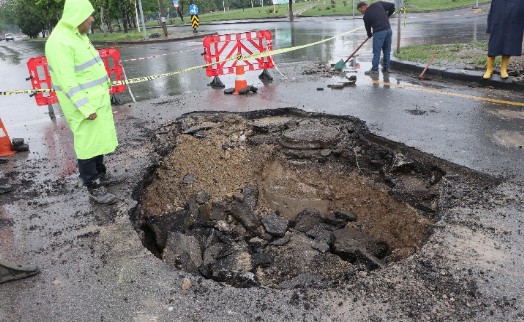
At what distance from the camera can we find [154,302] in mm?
2918

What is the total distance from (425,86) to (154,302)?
24.2ft

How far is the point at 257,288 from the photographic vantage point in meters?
3.01

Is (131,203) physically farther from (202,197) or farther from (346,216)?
(346,216)

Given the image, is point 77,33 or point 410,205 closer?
point 77,33

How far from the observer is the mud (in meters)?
3.96

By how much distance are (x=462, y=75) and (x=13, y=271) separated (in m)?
8.56

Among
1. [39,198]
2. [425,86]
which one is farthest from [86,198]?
[425,86]

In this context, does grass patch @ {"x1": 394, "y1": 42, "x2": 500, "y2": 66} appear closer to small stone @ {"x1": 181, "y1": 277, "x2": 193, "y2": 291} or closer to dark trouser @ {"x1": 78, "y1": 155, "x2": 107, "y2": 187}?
dark trouser @ {"x1": 78, "y1": 155, "x2": 107, "y2": 187}

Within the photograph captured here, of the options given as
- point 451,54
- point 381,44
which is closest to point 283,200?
point 381,44

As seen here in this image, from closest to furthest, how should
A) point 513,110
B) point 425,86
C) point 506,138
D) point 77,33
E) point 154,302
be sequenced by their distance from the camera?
point 154,302, point 77,33, point 506,138, point 513,110, point 425,86

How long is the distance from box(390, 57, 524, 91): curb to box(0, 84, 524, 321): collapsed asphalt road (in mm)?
4321

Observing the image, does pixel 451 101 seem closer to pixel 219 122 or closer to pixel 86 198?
pixel 219 122

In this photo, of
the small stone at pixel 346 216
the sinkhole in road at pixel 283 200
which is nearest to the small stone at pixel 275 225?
the sinkhole in road at pixel 283 200

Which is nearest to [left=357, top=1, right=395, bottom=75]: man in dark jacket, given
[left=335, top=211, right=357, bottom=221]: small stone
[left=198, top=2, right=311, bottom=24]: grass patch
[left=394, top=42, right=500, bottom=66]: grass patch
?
[left=394, top=42, right=500, bottom=66]: grass patch
